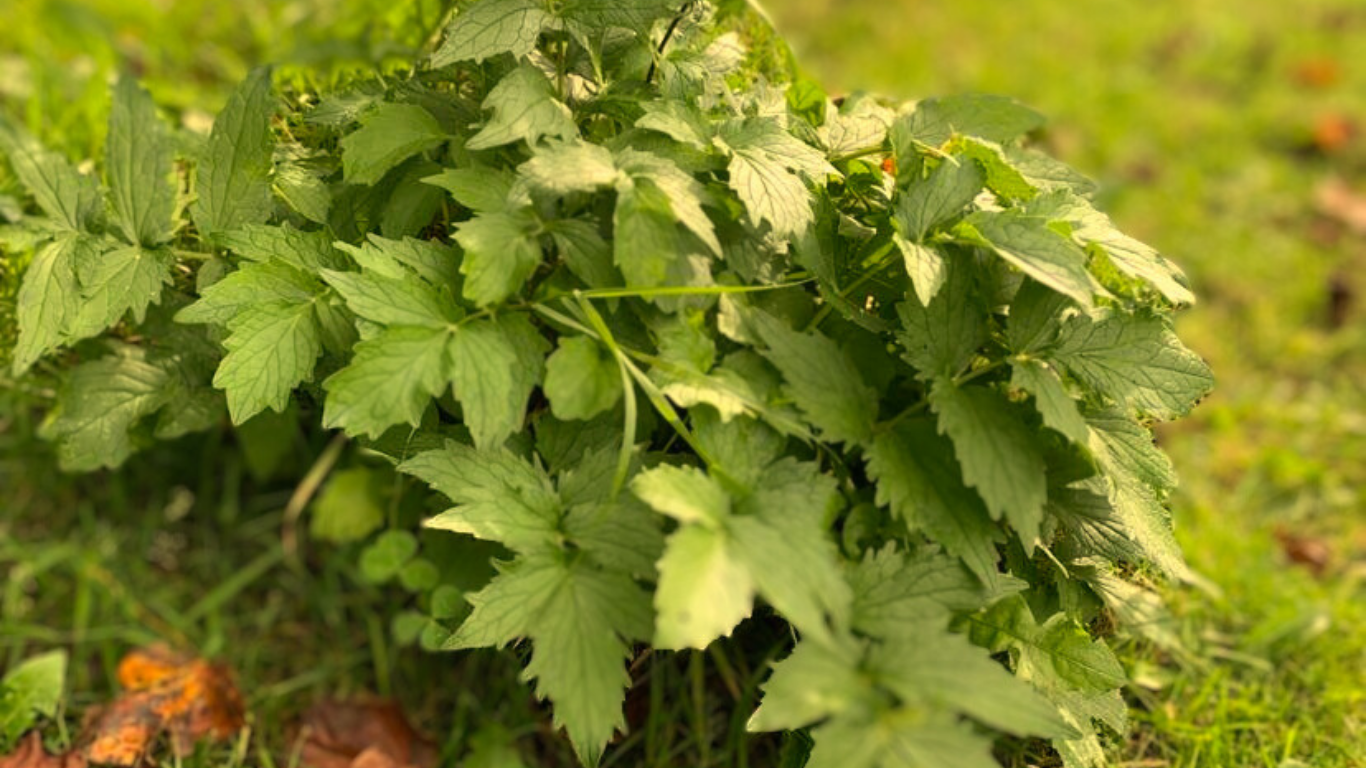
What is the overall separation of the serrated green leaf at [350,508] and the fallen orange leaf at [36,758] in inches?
21.7

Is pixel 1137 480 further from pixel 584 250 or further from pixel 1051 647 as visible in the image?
pixel 584 250

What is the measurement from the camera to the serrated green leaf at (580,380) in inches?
54.6

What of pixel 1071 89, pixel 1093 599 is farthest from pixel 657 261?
pixel 1071 89

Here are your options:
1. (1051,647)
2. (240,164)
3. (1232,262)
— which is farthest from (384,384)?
(1232,262)

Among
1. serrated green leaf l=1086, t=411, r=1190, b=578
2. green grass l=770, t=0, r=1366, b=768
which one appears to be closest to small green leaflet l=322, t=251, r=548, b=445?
serrated green leaf l=1086, t=411, r=1190, b=578

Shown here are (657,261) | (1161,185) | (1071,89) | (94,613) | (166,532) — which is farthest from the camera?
(1071,89)

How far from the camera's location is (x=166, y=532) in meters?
2.40

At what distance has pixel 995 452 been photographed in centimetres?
140

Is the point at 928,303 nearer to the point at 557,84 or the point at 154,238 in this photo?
the point at 557,84

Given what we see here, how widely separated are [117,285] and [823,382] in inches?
40.4

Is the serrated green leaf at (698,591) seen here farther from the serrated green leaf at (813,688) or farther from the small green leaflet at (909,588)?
the small green leaflet at (909,588)

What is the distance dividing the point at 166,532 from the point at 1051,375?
186 cm

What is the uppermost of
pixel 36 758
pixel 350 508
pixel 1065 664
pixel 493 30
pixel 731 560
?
pixel 493 30

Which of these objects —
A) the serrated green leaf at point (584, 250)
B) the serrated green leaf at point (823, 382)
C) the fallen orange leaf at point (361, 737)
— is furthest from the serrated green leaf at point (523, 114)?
the fallen orange leaf at point (361, 737)
